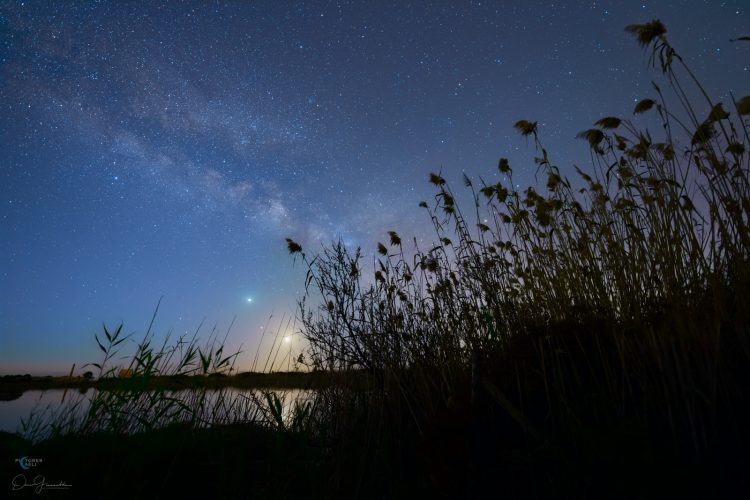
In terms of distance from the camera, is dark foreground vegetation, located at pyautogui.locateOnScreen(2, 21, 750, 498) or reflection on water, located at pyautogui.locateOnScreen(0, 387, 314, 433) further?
reflection on water, located at pyautogui.locateOnScreen(0, 387, 314, 433)

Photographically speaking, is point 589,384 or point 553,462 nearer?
point 553,462

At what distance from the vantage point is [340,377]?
5.14 meters

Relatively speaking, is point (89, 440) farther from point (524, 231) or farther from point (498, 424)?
point (524, 231)

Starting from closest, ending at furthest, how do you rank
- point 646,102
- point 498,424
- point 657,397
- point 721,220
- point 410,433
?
1. point 657,397
2. point 498,424
3. point 721,220
4. point 410,433
5. point 646,102

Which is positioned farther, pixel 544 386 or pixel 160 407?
pixel 160 407

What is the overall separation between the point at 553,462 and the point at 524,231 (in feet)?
10.9

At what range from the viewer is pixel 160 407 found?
4.57 m

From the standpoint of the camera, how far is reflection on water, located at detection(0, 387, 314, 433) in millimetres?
4105

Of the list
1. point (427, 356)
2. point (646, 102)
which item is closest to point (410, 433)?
point (427, 356)

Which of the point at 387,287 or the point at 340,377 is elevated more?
the point at 387,287

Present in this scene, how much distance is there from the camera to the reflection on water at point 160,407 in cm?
411

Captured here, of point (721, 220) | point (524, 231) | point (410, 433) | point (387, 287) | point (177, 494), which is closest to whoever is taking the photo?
point (721, 220)

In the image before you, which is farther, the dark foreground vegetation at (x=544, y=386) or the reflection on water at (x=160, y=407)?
the reflection on water at (x=160, y=407)

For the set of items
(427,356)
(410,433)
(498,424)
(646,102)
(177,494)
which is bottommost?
(177,494)
